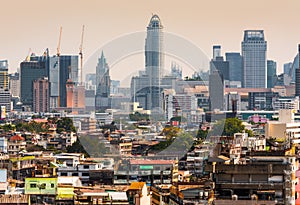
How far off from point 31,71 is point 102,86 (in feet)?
141

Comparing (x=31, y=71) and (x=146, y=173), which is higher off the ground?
(x=31, y=71)

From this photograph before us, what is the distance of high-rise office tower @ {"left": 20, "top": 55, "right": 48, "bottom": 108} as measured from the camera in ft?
600

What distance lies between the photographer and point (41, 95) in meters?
175

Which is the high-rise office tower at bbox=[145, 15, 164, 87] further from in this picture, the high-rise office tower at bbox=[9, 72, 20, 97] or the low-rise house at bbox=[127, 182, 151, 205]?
the low-rise house at bbox=[127, 182, 151, 205]

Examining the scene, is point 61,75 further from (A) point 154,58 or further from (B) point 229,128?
(B) point 229,128

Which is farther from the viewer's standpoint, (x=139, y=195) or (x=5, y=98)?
(x=5, y=98)

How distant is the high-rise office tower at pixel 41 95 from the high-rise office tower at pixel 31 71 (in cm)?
432

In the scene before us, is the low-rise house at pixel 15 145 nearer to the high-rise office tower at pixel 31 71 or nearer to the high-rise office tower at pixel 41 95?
the high-rise office tower at pixel 41 95

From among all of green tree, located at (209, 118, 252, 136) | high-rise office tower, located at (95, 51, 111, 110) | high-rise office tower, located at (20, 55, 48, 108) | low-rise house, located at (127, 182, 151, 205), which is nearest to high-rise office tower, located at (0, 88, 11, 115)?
high-rise office tower, located at (20, 55, 48, 108)

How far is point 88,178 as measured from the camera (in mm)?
36594

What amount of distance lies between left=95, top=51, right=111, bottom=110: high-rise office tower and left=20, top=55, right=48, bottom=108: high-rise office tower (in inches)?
1262

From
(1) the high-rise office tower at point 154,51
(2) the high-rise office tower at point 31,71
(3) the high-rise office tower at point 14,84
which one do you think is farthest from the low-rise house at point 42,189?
(3) the high-rise office tower at point 14,84

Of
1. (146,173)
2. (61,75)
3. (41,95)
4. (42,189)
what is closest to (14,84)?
(61,75)

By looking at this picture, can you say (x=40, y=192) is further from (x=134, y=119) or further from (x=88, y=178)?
(x=134, y=119)
